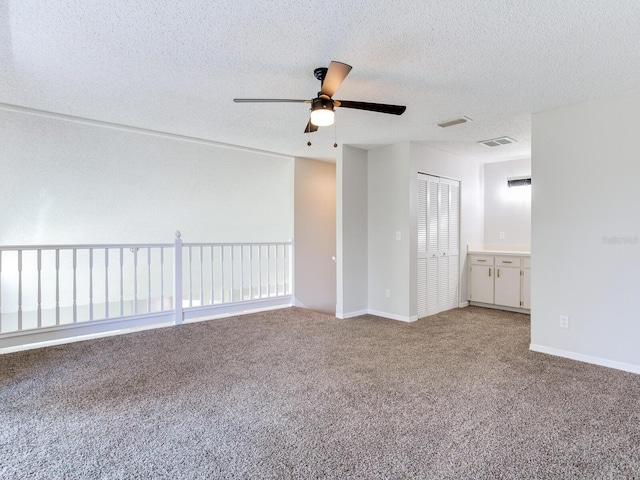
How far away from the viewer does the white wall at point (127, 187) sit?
414cm

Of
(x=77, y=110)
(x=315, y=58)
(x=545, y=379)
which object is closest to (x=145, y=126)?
(x=77, y=110)

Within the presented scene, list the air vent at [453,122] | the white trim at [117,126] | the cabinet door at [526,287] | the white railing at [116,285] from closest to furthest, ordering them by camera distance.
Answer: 1. the white trim at [117,126]
2. the air vent at [453,122]
3. the white railing at [116,285]
4. the cabinet door at [526,287]

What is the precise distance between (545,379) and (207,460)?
2532 millimetres

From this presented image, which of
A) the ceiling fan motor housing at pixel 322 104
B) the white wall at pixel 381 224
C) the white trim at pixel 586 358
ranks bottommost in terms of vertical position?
the white trim at pixel 586 358

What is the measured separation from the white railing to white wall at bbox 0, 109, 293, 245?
1.29ft

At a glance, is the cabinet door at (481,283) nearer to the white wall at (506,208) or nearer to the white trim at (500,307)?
the white trim at (500,307)

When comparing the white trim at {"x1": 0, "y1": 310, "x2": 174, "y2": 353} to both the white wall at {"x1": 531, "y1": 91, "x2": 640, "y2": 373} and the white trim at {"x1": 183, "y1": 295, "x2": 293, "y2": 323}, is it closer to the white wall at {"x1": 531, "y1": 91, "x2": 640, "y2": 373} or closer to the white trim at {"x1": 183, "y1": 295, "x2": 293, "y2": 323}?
the white trim at {"x1": 183, "y1": 295, "x2": 293, "y2": 323}

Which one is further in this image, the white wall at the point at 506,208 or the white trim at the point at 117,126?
the white wall at the point at 506,208

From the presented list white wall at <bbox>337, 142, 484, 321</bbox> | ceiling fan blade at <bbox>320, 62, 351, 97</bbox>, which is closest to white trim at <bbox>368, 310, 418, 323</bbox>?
white wall at <bbox>337, 142, 484, 321</bbox>

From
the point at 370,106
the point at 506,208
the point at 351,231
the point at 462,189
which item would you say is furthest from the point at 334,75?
the point at 506,208

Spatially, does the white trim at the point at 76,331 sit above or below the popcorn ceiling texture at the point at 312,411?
above

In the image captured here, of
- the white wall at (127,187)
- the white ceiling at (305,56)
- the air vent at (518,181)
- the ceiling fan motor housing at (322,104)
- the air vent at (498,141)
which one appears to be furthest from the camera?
the air vent at (518,181)

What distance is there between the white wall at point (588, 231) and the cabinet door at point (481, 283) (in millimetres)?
1964

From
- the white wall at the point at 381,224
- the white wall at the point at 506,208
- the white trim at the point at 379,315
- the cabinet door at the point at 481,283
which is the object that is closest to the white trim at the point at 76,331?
the white trim at the point at 379,315
